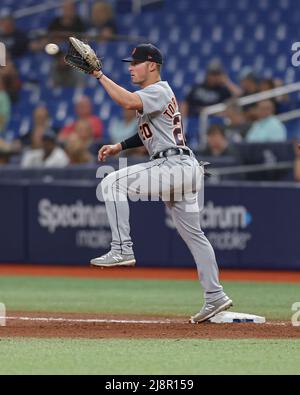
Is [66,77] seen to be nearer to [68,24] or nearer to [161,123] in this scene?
[68,24]

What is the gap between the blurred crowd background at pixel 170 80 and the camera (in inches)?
590

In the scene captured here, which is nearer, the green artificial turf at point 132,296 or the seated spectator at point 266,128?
the green artificial turf at point 132,296

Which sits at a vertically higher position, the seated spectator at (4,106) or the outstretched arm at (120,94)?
the seated spectator at (4,106)

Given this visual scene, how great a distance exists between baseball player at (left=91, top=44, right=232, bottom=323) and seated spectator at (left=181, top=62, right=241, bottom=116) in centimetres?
830

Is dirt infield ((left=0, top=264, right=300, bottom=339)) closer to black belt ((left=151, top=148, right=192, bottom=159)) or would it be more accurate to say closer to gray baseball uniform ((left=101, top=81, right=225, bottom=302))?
gray baseball uniform ((left=101, top=81, right=225, bottom=302))

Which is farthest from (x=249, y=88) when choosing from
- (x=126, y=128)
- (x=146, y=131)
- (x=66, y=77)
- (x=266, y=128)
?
(x=146, y=131)

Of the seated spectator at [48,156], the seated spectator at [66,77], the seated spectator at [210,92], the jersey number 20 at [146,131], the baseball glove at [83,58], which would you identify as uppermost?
the seated spectator at [66,77]

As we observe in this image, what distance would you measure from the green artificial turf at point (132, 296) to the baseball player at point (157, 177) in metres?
1.20

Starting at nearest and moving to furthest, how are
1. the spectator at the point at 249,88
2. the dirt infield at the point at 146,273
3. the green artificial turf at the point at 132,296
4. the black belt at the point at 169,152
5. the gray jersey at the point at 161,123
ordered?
the gray jersey at the point at 161,123 < the black belt at the point at 169,152 < the green artificial turf at the point at 132,296 < the dirt infield at the point at 146,273 < the spectator at the point at 249,88

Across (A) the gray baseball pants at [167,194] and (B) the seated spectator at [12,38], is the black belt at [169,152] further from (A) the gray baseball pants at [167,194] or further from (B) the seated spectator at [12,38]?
(B) the seated spectator at [12,38]

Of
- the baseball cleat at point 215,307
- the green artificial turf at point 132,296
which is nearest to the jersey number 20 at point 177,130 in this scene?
the baseball cleat at point 215,307

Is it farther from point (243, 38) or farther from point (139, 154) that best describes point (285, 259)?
point (243, 38)

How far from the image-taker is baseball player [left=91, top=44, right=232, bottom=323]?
25.0ft

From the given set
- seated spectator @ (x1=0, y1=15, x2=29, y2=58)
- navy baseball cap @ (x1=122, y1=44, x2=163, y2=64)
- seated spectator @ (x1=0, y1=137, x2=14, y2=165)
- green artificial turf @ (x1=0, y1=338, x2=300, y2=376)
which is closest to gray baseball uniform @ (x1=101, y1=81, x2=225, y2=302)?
navy baseball cap @ (x1=122, y1=44, x2=163, y2=64)
